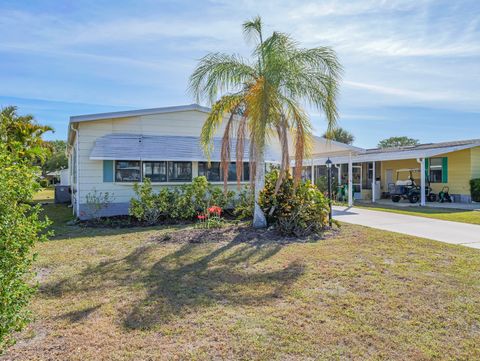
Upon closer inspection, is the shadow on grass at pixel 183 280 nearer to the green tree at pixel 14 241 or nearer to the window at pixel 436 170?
the green tree at pixel 14 241

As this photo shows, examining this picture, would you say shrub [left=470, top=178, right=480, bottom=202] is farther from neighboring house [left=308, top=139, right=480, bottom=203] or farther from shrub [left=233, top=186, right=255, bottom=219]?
shrub [left=233, top=186, right=255, bottom=219]

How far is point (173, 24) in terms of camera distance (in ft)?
32.0

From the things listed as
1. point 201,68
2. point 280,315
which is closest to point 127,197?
point 201,68

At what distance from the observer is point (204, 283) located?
5453 millimetres

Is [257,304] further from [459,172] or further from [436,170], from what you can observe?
[436,170]

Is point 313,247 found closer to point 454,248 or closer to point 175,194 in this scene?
point 454,248

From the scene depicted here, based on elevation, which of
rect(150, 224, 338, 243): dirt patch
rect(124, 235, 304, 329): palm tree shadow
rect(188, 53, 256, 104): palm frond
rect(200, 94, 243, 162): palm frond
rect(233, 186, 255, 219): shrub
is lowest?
rect(124, 235, 304, 329): palm tree shadow

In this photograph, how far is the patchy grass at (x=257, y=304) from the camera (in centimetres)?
A: 342

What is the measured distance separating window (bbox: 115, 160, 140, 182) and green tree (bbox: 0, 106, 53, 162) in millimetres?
2655

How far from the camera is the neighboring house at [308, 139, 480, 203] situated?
18359 mm

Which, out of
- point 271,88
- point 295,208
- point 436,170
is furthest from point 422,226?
point 436,170

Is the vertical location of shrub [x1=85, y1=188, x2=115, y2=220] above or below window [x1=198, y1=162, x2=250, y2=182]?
below

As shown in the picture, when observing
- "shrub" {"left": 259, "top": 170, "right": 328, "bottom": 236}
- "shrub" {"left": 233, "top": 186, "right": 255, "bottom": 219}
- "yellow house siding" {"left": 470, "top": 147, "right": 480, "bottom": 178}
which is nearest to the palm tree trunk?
"shrub" {"left": 259, "top": 170, "right": 328, "bottom": 236}

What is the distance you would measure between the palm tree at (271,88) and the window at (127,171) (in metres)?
4.63
